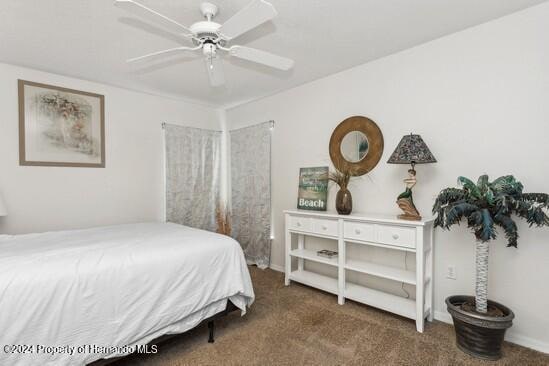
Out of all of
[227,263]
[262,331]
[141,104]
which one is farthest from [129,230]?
[141,104]

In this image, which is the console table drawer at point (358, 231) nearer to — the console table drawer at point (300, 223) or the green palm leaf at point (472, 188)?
the console table drawer at point (300, 223)

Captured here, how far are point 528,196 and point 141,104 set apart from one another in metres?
4.11

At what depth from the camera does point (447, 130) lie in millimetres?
2357

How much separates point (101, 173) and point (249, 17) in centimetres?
279

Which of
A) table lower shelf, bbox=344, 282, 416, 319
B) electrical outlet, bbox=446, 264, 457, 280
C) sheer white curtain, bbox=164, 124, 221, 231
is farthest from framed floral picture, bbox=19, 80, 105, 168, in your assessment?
electrical outlet, bbox=446, 264, 457, 280

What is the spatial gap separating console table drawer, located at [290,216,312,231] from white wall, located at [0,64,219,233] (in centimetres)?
195

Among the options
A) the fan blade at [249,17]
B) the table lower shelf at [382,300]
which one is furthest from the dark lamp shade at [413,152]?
the fan blade at [249,17]

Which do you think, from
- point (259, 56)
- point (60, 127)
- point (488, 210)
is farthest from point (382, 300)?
point (60, 127)

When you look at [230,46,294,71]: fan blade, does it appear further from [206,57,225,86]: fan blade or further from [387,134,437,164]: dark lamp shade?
[387,134,437,164]: dark lamp shade

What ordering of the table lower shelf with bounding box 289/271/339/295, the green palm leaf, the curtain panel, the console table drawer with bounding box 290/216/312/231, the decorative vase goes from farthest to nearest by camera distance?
the curtain panel
the console table drawer with bounding box 290/216/312/231
the table lower shelf with bounding box 289/271/339/295
the decorative vase
the green palm leaf

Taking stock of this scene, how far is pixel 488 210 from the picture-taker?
1.88m

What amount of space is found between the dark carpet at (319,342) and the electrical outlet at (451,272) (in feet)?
1.33

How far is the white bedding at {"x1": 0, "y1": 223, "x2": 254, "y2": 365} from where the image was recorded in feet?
4.48

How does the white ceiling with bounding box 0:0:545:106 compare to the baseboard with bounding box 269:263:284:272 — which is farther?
the baseboard with bounding box 269:263:284:272
